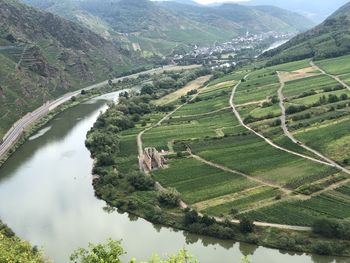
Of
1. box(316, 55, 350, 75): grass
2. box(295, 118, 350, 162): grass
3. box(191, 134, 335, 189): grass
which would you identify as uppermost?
box(316, 55, 350, 75): grass

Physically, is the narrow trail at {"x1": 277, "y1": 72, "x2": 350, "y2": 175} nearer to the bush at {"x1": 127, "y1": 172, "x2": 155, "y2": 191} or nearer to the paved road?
the bush at {"x1": 127, "y1": 172, "x2": 155, "y2": 191}

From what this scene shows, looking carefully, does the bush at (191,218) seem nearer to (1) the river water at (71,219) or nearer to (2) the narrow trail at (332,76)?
(1) the river water at (71,219)

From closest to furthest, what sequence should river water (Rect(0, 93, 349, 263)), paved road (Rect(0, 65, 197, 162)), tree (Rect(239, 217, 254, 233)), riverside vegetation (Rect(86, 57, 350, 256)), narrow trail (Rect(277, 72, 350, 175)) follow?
river water (Rect(0, 93, 349, 263)) < tree (Rect(239, 217, 254, 233)) < riverside vegetation (Rect(86, 57, 350, 256)) < narrow trail (Rect(277, 72, 350, 175)) < paved road (Rect(0, 65, 197, 162))

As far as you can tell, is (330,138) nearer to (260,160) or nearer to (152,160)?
(260,160)

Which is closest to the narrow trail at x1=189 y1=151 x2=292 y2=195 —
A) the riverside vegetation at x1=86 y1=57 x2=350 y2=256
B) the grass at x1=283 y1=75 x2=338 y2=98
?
the riverside vegetation at x1=86 y1=57 x2=350 y2=256

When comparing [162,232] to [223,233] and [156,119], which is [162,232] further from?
[156,119]

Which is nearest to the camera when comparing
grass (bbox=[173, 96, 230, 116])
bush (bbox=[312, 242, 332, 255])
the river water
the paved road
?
bush (bbox=[312, 242, 332, 255])

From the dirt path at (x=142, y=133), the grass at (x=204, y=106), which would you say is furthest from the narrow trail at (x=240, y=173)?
the grass at (x=204, y=106)
